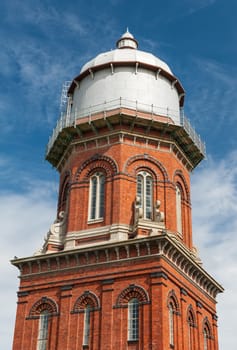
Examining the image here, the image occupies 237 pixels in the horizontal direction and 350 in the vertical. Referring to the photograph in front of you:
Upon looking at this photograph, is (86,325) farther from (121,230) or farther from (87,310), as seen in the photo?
(121,230)

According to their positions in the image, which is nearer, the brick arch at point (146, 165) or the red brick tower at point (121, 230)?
the red brick tower at point (121, 230)

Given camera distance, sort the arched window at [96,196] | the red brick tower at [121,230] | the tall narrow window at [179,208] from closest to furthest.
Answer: the red brick tower at [121,230], the arched window at [96,196], the tall narrow window at [179,208]

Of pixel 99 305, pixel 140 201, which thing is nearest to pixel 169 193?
pixel 140 201

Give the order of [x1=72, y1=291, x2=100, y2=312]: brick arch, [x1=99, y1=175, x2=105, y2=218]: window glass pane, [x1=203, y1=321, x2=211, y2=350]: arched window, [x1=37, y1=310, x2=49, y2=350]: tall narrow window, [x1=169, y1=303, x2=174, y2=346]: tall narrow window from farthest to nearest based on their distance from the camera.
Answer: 1. [x1=203, y1=321, x2=211, y2=350]: arched window
2. [x1=99, y1=175, x2=105, y2=218]: window glass pane
3. [x1=37, y1=310, x2=49, y2=350]: tall narrow window
4. [x1=72, y1=291, x2=100, y2=312]: brick arch
5. [x1=169, y1=303, x2=174, y2=346]: tall narrow window

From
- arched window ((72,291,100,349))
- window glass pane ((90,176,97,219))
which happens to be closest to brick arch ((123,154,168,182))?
window glass pane ((90,176,97,219))

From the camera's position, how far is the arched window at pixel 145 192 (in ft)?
112

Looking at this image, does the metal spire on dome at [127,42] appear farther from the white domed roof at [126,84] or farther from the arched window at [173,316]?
the arched window at [173,316]

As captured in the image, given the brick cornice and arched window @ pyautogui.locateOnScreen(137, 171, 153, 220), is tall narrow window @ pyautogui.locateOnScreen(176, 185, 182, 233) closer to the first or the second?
the brick cornice

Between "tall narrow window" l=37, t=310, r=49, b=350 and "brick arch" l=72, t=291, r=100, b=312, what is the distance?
6.41ft

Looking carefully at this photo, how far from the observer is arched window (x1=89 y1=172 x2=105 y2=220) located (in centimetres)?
3428

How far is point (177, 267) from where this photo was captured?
32.1 m

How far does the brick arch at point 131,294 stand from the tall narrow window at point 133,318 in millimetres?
203

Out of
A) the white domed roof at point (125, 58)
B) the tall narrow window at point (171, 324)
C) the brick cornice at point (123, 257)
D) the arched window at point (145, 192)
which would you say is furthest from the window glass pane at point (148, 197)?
the white domed roof at point (125, 58)

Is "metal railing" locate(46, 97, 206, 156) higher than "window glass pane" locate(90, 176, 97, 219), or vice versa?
"metal railing" locate(46, 97, 206, 156)
